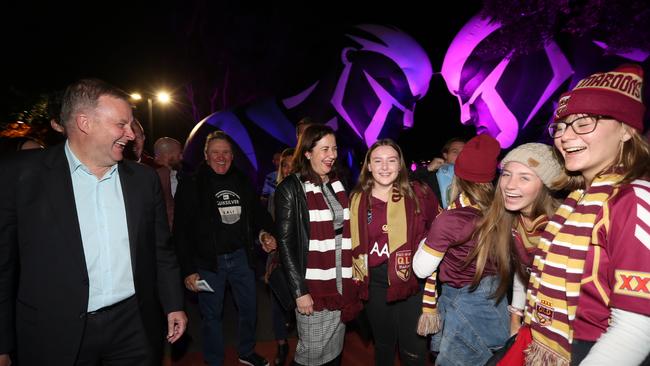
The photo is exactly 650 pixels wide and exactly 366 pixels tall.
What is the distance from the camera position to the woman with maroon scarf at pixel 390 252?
9.11ft

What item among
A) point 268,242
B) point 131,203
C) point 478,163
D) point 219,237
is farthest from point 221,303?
point 478,163

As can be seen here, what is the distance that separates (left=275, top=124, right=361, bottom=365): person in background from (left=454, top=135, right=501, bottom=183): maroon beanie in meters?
1.02

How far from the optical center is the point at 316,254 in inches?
110

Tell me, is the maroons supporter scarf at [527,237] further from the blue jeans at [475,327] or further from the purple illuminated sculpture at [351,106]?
the purple illuminated sculpture at [351,106]

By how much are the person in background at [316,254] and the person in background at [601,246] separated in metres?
1.41

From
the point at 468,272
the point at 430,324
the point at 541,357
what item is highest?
the point at 468,272

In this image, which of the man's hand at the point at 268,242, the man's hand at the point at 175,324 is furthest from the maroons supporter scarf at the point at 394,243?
the man's hand at the point at 175,324

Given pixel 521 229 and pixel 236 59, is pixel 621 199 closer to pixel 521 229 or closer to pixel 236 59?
pixel 521 229

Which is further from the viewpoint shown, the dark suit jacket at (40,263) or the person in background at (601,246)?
the dark suit jacket at (40,263)

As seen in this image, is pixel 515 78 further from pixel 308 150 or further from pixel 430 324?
pixel 430 324

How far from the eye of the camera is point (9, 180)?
1.87 meters

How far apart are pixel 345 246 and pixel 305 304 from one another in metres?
0.55

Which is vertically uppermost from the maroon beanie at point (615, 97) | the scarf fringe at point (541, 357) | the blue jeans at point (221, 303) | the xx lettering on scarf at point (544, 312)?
the maroon beanie at point (615, 97)

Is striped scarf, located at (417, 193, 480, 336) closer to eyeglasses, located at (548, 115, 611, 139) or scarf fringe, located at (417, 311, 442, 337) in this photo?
scarf fringe, located at (417, 311, 442, 337)
